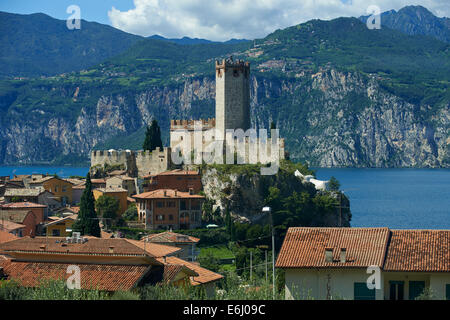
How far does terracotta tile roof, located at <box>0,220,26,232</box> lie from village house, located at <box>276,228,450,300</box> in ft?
108

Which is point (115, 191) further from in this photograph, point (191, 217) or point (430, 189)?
point (430, 189)

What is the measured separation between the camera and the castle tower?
3000 inches

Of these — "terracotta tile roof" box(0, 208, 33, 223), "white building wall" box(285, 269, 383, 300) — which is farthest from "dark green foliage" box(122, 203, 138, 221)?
"white building wall" box(285, 269, 383, 300)

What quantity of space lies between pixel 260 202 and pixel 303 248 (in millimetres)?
47819

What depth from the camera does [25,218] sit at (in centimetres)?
5897

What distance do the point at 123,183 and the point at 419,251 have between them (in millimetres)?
52396

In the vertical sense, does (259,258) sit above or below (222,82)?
below

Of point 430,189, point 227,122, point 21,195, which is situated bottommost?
point 430,189

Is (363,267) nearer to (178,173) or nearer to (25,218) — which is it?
(25,218)

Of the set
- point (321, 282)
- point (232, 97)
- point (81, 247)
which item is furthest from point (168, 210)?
point (321, 282)

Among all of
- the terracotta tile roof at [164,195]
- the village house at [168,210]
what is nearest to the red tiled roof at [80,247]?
the village house at [168,210]

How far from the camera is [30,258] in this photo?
3014cm
